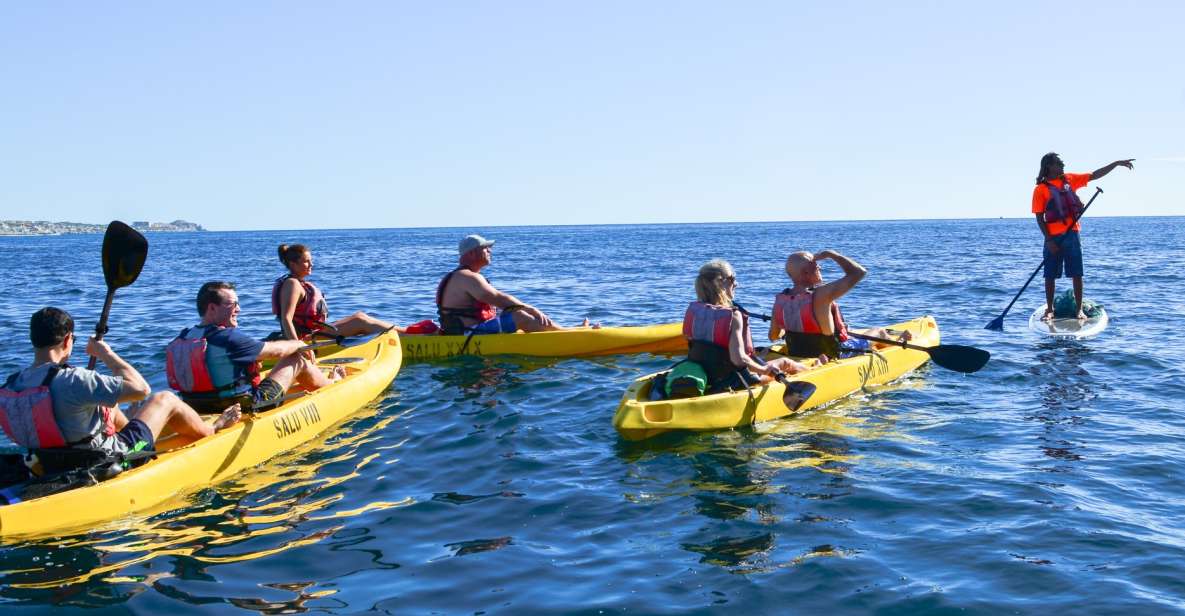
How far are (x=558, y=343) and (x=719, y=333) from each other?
4400 millimetres

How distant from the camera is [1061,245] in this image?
12.7 metres

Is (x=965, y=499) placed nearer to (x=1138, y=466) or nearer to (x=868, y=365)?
(x=1138, y=466)

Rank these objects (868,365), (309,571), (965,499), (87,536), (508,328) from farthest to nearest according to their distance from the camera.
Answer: (508,328)
(868,365)
(965,499)
(87,536)
(309,571)

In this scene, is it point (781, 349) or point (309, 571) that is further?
point (781, 349)

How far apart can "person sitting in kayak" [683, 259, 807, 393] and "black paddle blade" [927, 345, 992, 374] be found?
9.16 ft

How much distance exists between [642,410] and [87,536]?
12.6ft

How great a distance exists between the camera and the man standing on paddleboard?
41.5ft

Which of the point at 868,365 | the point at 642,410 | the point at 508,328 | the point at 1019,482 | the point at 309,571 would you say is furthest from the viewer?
the point at 508,328

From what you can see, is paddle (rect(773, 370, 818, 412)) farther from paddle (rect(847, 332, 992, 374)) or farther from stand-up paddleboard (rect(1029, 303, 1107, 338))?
stand-up paddleboard (rect(1029, 303, 1107, 338))

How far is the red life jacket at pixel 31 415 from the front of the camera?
5.71m

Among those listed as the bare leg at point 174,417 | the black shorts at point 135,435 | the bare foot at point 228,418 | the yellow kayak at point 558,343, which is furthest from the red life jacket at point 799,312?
the black shorts at point 135,435

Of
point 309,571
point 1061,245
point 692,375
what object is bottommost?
point 309,571

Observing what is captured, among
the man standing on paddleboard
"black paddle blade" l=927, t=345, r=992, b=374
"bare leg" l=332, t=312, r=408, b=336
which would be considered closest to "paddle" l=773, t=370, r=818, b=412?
"black paddle blade" l=927, t=345, r=992, b=374

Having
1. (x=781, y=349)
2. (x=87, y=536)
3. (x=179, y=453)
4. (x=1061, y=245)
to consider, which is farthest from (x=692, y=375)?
(x=1061, y=245)
